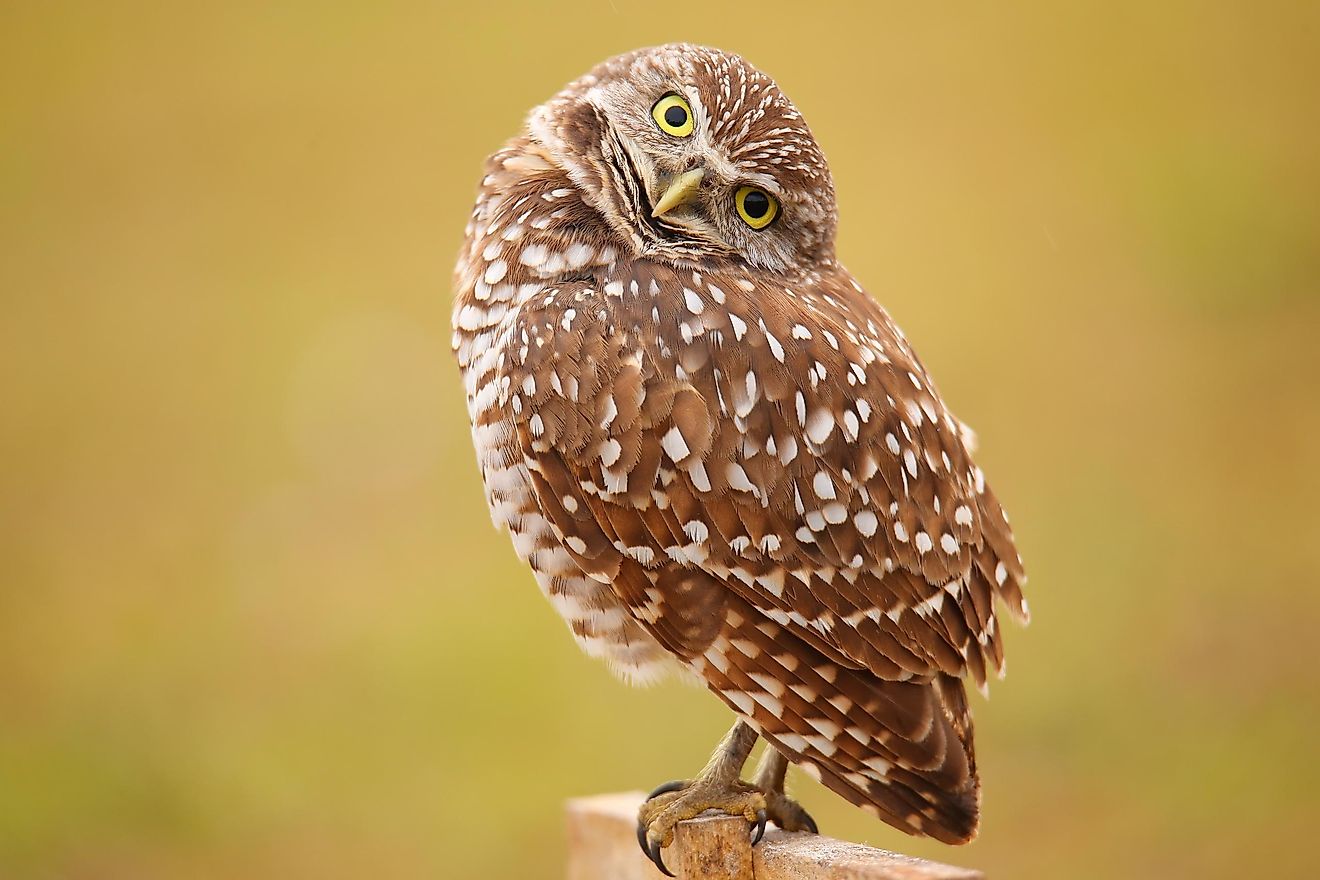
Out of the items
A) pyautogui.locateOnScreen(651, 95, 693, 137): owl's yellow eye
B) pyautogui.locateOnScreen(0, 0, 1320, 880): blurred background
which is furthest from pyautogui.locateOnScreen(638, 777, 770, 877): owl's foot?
pyautogui.locateOnScreen(0, 0, 1320, 880): blurred background

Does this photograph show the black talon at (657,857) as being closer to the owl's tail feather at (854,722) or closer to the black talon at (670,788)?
the black talon at (670,788)

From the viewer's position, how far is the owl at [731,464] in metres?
1.72

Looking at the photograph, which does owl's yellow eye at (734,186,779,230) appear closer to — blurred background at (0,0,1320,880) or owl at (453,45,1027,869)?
owl at (453,45,1027,869)

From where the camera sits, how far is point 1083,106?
16.4 feet

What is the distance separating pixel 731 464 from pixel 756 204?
0.41 metres

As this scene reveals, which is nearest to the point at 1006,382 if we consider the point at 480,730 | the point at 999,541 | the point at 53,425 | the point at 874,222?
the point at 874,222

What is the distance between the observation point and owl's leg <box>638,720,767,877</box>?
1855 millimetres

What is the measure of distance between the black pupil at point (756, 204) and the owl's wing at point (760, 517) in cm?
16

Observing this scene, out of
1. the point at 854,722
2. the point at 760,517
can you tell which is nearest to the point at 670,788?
the point at 854,722

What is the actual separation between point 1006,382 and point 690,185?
10.5 feet

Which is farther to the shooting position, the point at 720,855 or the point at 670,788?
the point at 670,788

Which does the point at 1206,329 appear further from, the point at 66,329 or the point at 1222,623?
the point at 66,329

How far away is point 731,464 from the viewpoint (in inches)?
67.3

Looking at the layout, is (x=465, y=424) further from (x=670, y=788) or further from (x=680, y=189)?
(x=680, y=189)
